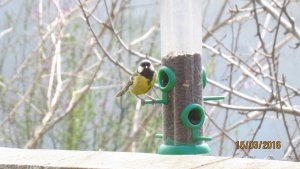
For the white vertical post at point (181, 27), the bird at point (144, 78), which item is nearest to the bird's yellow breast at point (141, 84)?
the bird at point (144, 78)

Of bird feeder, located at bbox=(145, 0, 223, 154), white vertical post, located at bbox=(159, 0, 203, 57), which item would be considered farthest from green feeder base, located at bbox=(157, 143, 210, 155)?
white vertical post, located at bbox=(159, 0, 203, 57)

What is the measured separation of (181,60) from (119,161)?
61 cm

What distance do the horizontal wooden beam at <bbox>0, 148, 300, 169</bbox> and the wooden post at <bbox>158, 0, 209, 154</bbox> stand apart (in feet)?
1.22

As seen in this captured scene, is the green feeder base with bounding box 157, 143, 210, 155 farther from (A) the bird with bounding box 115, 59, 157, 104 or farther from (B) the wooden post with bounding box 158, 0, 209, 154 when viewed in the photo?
(A) the bird with bounding box 115, 59, 157, 104

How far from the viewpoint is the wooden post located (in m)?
2.34

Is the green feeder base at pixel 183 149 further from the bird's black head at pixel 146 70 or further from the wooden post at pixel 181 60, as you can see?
the bird's black head at pixel 146 70

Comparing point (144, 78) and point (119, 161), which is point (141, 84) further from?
point (119, 161)

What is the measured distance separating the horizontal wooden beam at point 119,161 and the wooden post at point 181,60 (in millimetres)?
371

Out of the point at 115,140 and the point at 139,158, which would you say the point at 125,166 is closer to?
the point at 139,158

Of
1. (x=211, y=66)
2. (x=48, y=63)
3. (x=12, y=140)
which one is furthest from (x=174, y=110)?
(x=12, y=140)

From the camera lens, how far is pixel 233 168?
66.6 inches

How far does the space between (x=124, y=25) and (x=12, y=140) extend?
3.79 feet

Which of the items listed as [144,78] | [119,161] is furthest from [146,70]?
[119,161]

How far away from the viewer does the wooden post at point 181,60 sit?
2.34 m
